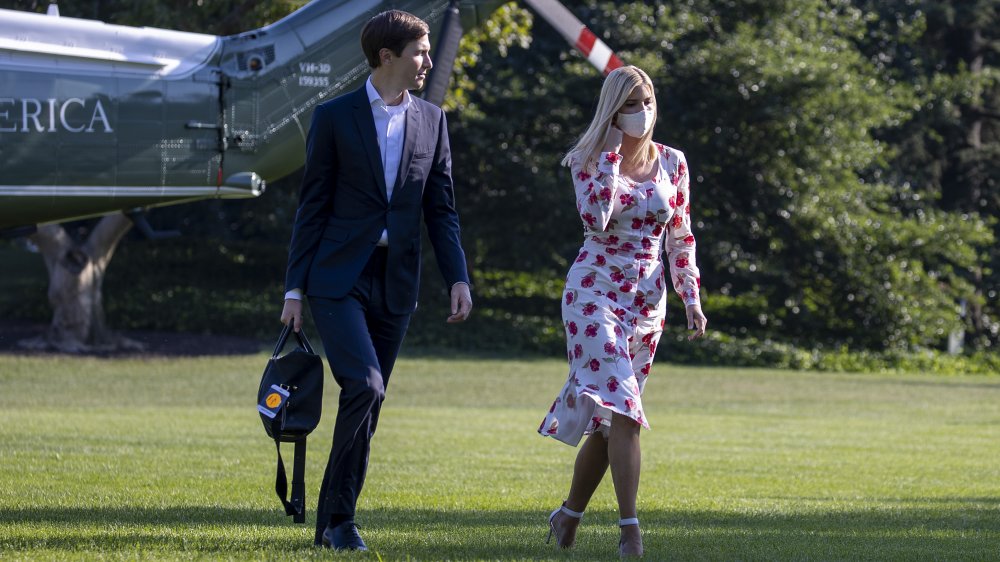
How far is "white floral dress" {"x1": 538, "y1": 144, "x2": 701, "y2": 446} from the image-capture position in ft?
17.6

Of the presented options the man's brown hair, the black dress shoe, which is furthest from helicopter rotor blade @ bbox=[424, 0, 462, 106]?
the black dress shoe

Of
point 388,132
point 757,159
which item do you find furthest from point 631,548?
point 757,159

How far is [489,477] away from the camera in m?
9.56

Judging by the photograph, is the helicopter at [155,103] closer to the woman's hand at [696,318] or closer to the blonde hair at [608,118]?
the blonde hair at [608,118]

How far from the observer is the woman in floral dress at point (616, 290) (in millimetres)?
5355

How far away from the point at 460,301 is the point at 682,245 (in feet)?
3.36

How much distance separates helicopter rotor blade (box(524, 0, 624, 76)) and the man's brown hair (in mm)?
7962

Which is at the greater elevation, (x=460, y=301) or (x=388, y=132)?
(x=388, y=132)

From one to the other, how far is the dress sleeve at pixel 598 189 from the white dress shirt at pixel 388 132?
0.69 meters

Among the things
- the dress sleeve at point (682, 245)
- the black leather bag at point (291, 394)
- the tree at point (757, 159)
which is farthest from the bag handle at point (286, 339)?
the tree at point (757, 159)

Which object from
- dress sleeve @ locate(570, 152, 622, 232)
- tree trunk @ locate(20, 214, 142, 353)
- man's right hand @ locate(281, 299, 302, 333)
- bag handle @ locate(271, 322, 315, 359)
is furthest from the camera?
tree trunk @ locate(20, 214, 142, 353)

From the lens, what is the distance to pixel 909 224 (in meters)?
30.1

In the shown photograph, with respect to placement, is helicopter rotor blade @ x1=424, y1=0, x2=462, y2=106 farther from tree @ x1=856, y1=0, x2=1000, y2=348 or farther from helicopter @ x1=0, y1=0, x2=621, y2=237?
tree @ x1=856, y1=0, x2=1000, y2=348

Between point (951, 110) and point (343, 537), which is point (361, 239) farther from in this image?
point (951, 110)
